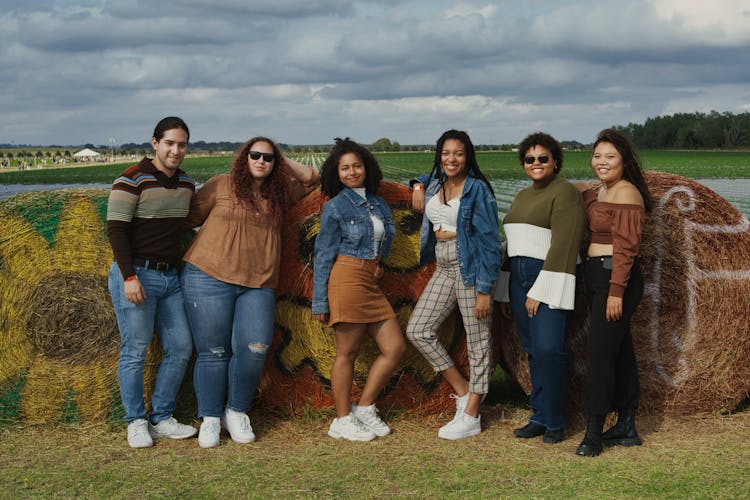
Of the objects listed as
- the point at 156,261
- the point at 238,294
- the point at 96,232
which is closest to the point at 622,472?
the point at 238,294

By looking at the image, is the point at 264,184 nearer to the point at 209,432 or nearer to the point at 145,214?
the point at 145,214

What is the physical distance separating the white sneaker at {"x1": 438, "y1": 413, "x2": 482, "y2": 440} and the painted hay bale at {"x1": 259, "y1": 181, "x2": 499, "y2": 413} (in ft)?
1.41

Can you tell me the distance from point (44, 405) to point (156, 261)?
160cm

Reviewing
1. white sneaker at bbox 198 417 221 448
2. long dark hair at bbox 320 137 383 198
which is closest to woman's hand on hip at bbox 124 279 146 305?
white sneaker at bbox 198 417 221 448

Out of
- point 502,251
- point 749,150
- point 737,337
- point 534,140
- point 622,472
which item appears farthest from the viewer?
point 749,150

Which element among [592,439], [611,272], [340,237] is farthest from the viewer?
[340,237]

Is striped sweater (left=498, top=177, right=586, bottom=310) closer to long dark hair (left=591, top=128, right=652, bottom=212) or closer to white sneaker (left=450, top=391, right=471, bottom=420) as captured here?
long dark hair (left=591, top=128, right=652, bottom=212)

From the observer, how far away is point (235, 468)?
5.30 meters

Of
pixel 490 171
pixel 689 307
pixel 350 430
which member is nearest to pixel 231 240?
pixel 350 430

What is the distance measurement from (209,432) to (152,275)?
1.19m

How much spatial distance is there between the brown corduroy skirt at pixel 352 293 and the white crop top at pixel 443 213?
53cm

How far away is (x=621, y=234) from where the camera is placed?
5.28 m

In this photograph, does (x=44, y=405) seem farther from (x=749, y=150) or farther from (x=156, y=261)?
(x=749, y=150)

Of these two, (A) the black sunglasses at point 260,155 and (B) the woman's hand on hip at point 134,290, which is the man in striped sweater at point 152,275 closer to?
(B) the woman's hand on hip at point 134,290
